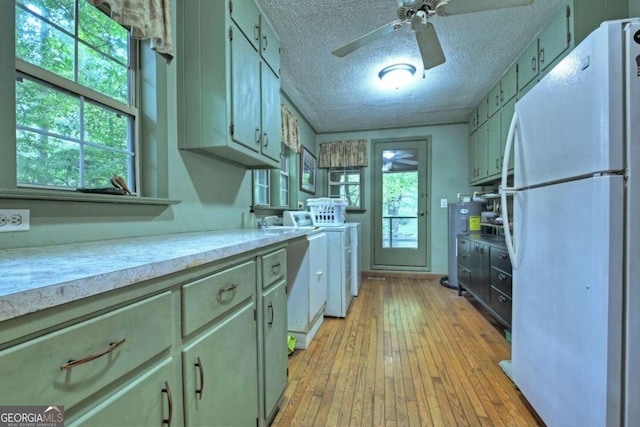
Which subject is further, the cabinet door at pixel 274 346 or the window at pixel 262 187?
the window at pixel 262 187

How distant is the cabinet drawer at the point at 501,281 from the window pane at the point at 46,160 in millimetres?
2733

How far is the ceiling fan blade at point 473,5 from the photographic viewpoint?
60.0 inches

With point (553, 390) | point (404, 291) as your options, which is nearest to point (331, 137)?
point (404, 291)

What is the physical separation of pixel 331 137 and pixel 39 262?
446 cm

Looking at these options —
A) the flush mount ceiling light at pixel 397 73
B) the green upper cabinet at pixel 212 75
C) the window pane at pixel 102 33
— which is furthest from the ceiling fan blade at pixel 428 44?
the window pane at pixel 102 33

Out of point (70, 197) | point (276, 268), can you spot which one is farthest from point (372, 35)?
point (70, 197)

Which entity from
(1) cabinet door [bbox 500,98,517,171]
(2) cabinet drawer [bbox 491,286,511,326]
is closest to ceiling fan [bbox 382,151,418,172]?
(1) cabinet door [bbox 500,98,517,171]

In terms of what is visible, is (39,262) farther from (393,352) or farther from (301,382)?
(393,352)

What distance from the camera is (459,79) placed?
2957 millimetres

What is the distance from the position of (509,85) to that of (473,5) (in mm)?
1564

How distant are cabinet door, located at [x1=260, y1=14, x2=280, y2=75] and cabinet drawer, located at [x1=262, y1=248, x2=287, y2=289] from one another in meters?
1.44

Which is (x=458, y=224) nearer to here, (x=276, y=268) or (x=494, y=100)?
(x=494, y=100)

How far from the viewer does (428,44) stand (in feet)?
6.26

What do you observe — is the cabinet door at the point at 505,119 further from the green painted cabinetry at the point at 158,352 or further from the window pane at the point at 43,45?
the window pane at the point at 43,45
